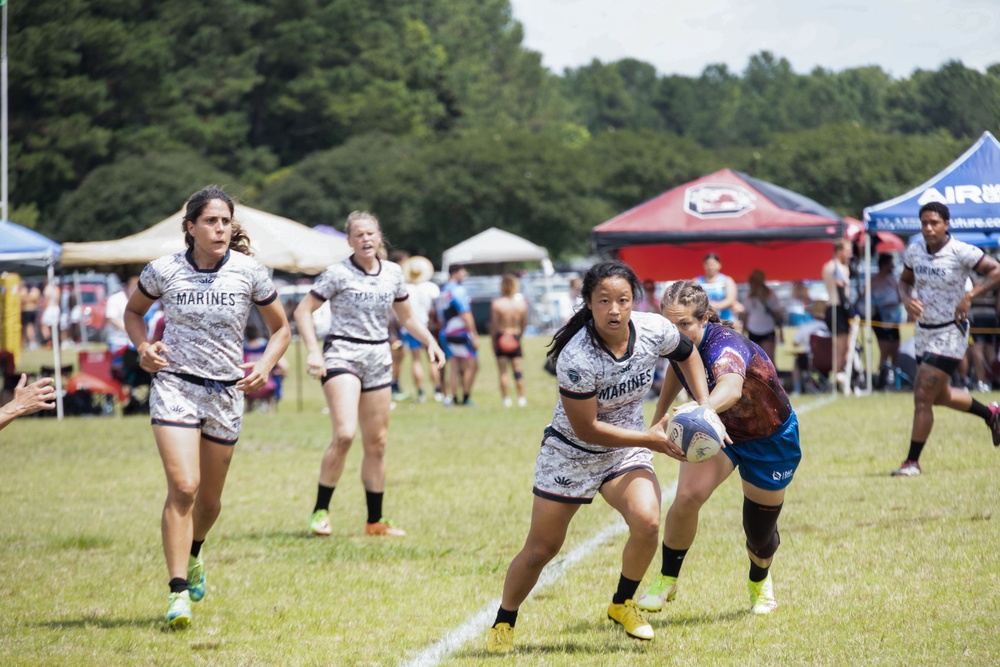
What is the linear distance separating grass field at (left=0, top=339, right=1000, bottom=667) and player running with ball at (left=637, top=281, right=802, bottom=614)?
0.31 metres

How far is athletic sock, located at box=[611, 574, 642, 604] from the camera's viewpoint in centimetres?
553

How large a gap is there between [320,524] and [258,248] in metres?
10.4

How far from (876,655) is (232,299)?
11.2ft

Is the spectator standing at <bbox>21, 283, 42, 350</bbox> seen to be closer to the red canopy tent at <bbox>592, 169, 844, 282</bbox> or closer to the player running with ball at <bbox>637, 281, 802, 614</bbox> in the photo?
the red canopy tent at <bbox>592, 169, 844, 282</bbox>

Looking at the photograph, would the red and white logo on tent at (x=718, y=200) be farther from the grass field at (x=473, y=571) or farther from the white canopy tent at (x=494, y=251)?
the white canopy tent at (x=494, y=251)

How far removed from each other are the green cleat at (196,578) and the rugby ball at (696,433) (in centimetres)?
280

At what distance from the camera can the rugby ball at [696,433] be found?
16.6 feet

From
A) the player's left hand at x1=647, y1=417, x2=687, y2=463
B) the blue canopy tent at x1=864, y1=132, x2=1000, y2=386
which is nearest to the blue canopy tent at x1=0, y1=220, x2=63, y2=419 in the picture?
the blue canopy tent at x1=864, y1=132, x2=1000, y2=386

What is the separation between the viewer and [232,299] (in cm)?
615

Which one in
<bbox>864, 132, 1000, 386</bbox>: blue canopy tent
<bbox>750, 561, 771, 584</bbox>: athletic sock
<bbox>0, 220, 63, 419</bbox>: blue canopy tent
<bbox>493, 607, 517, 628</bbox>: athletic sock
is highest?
<bbox>864, 132, 1000, 386</bbox>: blue canopy tent

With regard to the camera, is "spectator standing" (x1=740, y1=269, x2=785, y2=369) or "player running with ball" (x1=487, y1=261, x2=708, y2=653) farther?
"spectator standing" (x1=740, y1=269, x2=785, y2=369)

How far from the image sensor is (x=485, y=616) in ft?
20.2

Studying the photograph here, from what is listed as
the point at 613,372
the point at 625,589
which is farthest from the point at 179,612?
the point at 613,372

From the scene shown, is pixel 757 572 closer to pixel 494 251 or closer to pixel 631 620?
pixel 631 620
